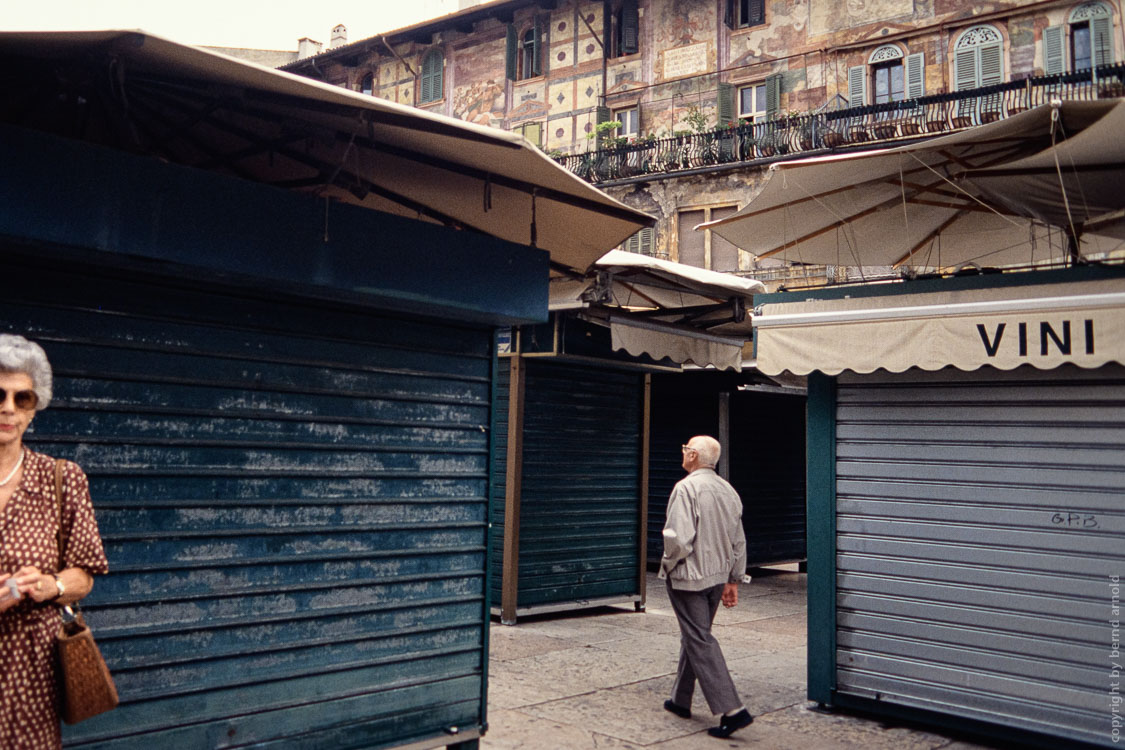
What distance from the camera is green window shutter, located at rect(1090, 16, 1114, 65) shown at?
63.5 feet

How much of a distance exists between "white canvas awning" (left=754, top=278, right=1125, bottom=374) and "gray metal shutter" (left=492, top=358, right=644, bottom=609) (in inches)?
133

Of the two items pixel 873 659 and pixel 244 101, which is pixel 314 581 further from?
pixel 873 659

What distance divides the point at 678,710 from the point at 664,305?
505 centimetres

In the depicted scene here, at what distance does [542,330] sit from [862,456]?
145 inches

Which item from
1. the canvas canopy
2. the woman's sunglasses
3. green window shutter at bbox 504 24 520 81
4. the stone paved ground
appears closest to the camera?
the woman's sunglasses

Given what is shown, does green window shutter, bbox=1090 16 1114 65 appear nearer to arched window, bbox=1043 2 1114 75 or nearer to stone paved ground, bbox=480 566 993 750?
arched window, bbox=1043 2 1114 75

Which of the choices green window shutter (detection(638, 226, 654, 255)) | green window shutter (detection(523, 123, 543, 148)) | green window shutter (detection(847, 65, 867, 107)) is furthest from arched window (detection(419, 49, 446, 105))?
green window shutter (detection(847, 65, 867, 107))

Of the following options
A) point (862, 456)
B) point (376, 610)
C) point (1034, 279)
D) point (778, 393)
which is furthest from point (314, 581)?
point (778, 393)

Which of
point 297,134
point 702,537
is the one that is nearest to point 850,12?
point 702,537

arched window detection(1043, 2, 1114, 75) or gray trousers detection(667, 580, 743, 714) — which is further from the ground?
arched window detection(1043, 2, 1114, 75)

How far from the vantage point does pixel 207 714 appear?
4113 millimetres

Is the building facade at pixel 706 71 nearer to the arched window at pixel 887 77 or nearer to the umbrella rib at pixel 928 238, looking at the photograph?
the arched window at pixel 887 77

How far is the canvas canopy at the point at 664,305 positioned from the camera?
335 inches

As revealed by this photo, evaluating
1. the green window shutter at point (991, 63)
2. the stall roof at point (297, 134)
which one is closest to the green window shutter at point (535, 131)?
the green window shutter at point (991, 63)
